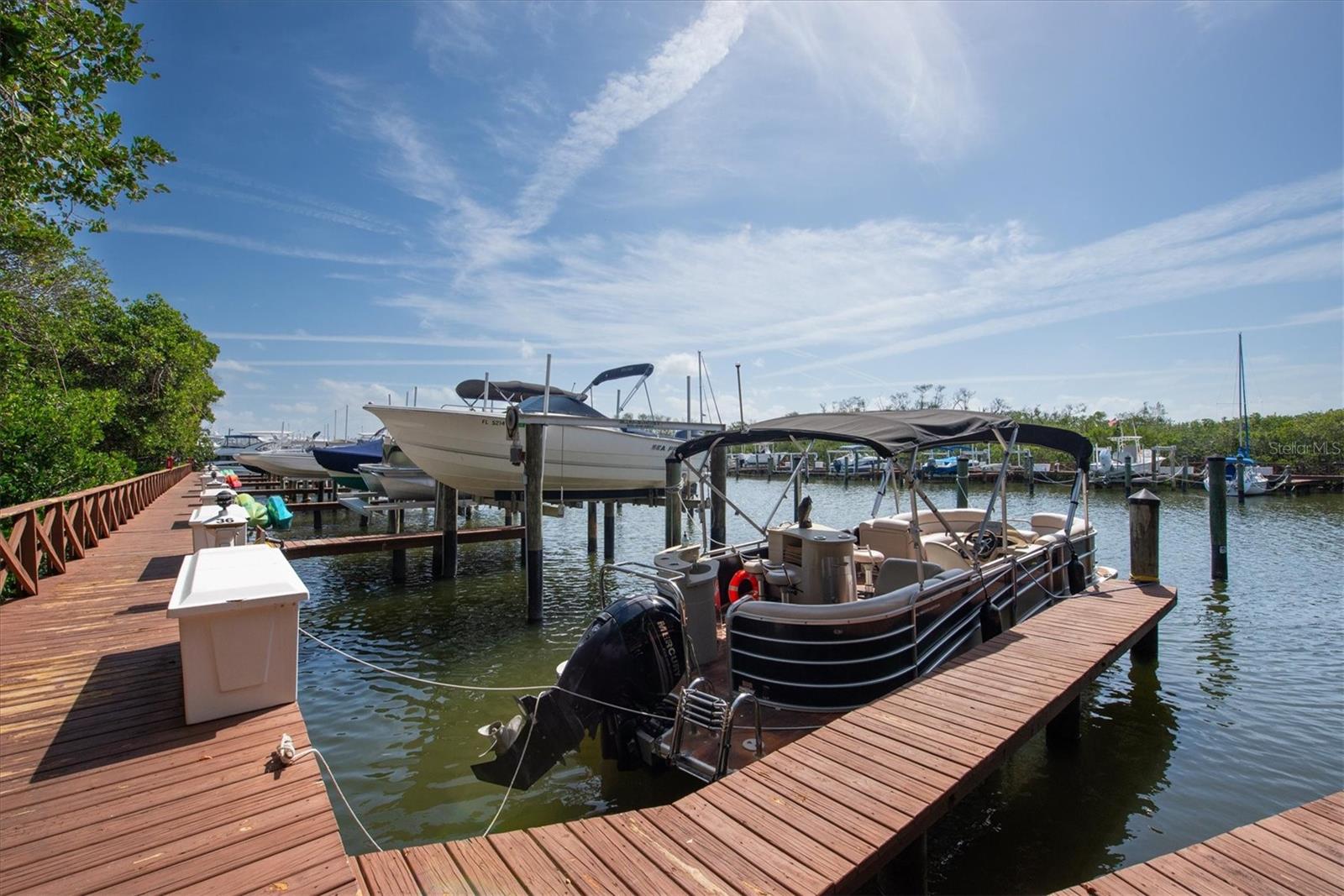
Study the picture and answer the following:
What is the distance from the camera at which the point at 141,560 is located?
30.2 feet

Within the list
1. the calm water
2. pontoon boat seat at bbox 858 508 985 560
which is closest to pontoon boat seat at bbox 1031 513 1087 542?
pontoon boat seat at bbox 858 508 985 560

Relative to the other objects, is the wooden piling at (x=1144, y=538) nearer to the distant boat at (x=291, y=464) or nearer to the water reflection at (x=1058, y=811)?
the water reflection at (x=1058, y=811)

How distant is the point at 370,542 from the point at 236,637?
31.4 feet

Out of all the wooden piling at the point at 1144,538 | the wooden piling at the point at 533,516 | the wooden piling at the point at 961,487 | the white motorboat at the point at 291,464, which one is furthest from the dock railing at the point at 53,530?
the white motorboat at the point at 291,464

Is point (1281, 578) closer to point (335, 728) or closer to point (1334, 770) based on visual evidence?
point (1334, 770)

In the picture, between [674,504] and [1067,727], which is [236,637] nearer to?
[1067,727]

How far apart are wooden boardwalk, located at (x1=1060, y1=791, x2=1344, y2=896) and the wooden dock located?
40.6 feet

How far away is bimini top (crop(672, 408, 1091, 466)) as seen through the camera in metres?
6.06

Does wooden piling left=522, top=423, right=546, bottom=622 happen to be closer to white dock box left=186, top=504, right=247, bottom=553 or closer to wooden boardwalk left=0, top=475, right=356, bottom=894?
white dock box left=186, top=504, right=247, bottom=553

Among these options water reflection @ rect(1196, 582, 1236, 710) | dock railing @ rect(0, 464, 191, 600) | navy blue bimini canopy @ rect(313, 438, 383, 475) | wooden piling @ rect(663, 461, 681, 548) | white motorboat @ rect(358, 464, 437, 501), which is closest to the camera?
dock railing @ rect(0, 464, 191, 600)

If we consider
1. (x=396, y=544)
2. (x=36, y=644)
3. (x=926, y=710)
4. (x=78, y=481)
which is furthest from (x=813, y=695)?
(x=78, y=481)

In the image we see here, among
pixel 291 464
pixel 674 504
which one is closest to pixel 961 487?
pixel 674 504

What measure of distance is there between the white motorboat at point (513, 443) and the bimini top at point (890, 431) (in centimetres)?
564

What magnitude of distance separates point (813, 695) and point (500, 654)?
6.10 metres
